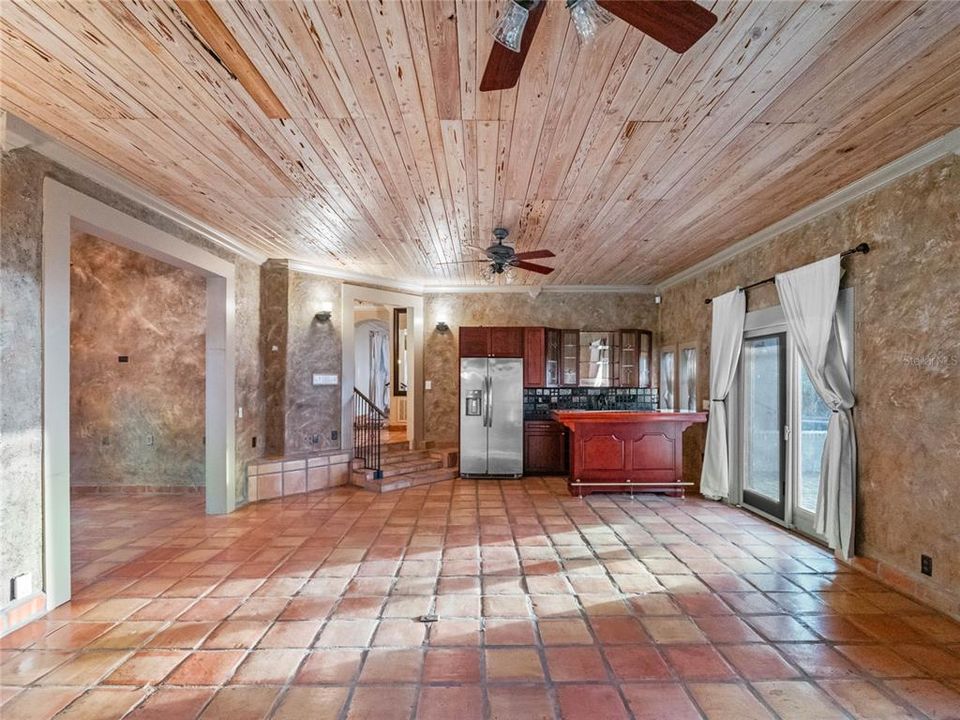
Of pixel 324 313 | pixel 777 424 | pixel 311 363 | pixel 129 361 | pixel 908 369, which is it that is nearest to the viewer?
pixel 908 369

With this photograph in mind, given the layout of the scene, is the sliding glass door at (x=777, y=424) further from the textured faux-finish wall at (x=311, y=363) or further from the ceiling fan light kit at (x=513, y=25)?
the textured faux-finish wall at (x=311, y=363)

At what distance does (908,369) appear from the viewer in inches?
124

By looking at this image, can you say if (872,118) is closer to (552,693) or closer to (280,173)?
(552,693)

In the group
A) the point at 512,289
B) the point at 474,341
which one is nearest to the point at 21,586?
the point at 474,341

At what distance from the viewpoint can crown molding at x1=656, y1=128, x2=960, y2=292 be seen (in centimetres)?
285

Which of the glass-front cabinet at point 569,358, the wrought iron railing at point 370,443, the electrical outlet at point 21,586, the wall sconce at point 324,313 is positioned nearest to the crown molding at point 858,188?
the glass-front cabinet at point 569,358

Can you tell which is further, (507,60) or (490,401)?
(490,401)

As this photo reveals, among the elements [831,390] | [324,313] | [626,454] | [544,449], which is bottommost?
[544,449]

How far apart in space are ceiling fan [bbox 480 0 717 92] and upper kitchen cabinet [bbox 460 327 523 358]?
5.50 meters

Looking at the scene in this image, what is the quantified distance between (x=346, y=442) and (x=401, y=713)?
186 inches

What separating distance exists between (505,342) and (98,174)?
507 cm

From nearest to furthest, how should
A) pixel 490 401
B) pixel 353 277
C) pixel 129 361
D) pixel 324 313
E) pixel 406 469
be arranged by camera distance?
pixel 129 361, pixel 324 313, pixel 406 469, pixel 353 277, pixel 490 401

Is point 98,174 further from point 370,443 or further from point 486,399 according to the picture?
point 486,399

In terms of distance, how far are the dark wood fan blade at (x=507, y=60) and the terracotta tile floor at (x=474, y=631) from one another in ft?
8.63
